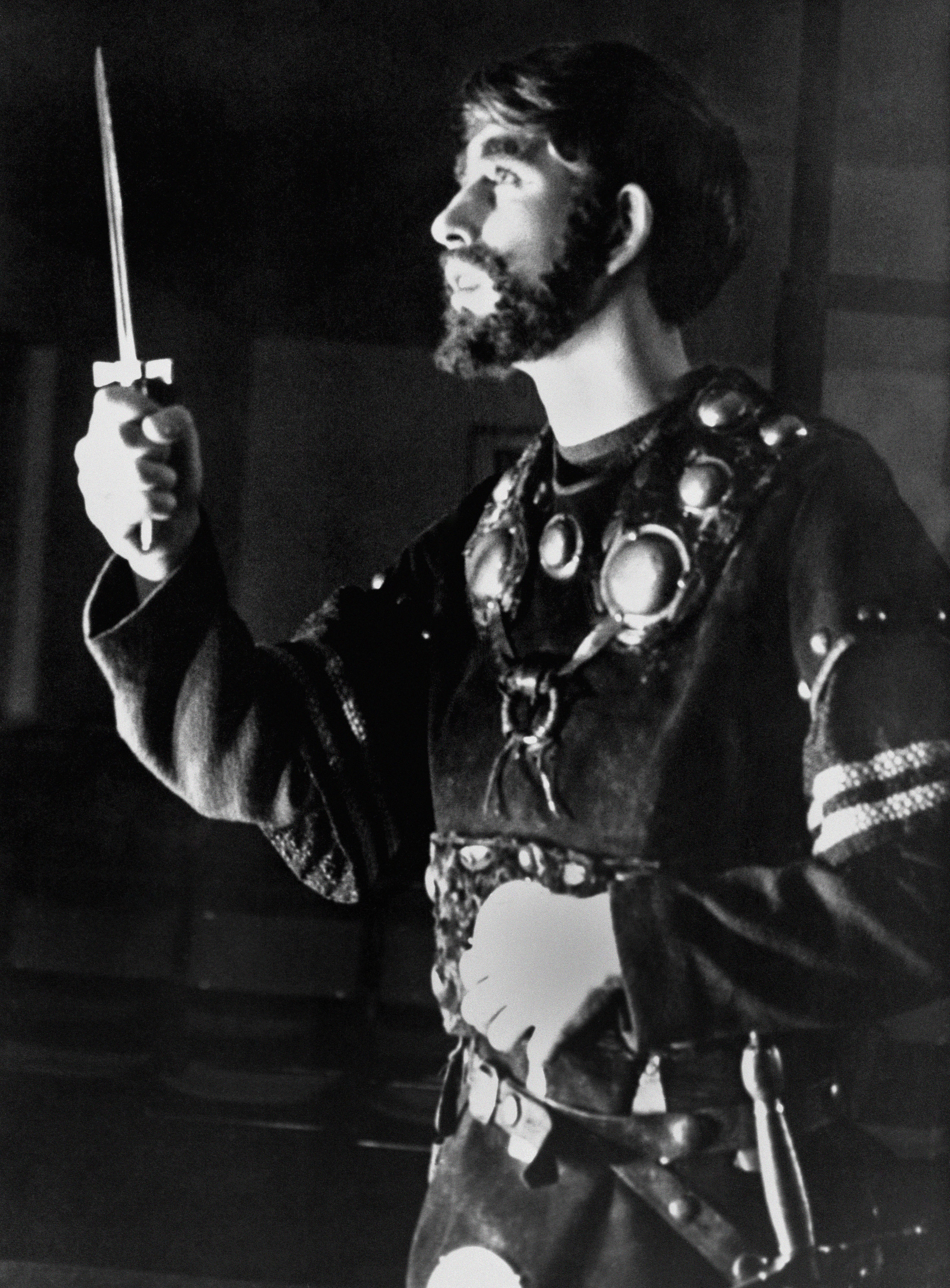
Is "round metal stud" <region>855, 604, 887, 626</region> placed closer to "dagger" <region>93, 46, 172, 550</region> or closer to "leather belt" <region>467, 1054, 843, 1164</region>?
"leather belt" <region>467, 1054, 843, 1164</region>

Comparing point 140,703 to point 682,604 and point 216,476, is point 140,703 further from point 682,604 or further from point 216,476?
point 682,604

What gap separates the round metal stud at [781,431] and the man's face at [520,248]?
0.58 feet

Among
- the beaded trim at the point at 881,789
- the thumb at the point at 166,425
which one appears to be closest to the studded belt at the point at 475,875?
the beaded trim at the point at 881,789

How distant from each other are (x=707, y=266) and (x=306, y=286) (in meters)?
0.37

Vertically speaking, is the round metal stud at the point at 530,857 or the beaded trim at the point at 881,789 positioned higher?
the beaded trim at the point at 881,789

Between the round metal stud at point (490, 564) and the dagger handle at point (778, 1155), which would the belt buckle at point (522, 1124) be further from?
the round metal stud at point (490, 564)

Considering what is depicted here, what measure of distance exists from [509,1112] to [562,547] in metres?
0.44

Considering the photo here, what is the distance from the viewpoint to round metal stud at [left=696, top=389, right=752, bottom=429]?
1231 millimetres

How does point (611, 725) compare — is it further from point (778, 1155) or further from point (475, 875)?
point (778, 1155)

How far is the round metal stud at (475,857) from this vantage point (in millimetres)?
1251

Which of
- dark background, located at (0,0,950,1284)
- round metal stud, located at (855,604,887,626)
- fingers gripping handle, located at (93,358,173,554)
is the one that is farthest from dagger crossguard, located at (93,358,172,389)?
round metal stud, located at (855,604,887,626)

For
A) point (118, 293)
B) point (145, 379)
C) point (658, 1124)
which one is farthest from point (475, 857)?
point (118, 293)

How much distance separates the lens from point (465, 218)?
4.18 feet

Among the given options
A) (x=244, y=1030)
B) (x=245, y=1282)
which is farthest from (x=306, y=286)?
(x=245, y=1282)
